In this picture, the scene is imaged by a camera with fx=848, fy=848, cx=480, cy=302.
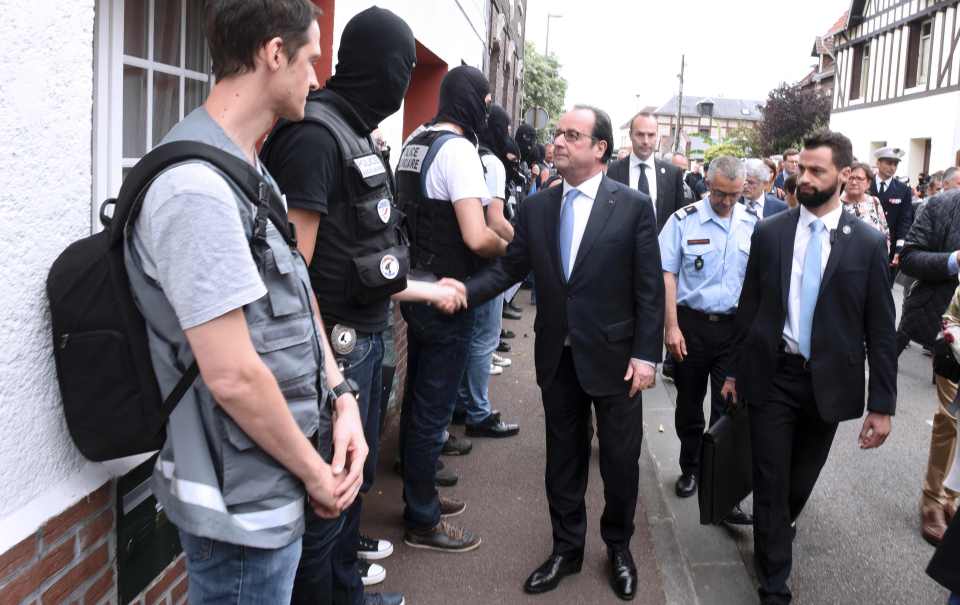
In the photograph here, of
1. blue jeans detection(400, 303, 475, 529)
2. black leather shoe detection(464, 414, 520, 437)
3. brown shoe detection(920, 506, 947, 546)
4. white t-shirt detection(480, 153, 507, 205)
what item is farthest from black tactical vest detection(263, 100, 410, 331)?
brown shoe detection(920, 506, 947, 546)

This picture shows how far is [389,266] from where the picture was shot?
293cm

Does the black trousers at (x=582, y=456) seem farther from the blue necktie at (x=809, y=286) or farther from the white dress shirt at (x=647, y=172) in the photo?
the white dress shirt at (x=647, y=172)

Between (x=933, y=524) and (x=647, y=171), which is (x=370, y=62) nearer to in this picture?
(x=933, y=524)

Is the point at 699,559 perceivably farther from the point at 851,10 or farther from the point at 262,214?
the point at 851,10

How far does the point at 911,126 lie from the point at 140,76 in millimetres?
32187

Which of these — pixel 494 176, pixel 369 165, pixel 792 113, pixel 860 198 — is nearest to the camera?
pixel 369 165

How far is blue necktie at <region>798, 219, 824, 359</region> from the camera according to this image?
380cm

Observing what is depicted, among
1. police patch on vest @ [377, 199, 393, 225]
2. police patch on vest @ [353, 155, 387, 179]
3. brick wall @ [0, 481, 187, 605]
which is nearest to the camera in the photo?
brick wall @ [0, 481, 187, 605]

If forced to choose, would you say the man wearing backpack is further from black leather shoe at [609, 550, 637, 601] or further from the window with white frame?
black leather shoe at [609, 550, 637, 601]

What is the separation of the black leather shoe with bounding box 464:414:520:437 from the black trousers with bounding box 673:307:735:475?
1346mm

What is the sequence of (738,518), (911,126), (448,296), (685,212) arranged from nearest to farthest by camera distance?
(448,296), (738,518), (685,212), (911,126)

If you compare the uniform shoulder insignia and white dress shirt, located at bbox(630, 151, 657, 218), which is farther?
white dress shirt, located at bbox(630, 151, 657, 218)

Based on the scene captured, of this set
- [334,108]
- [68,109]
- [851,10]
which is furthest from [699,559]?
[851,10]

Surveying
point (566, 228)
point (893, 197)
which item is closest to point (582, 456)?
point (566, 228)
